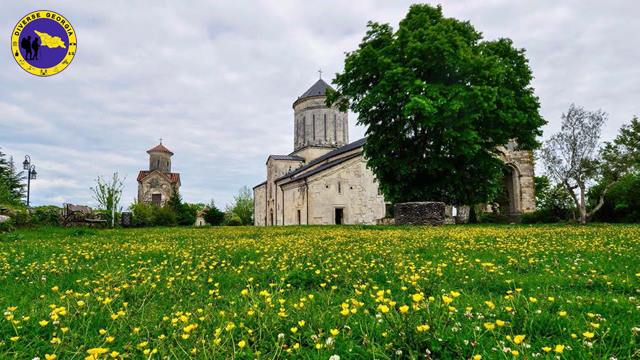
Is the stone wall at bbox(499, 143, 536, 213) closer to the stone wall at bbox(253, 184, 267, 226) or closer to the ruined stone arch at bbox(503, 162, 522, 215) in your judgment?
the ruined stone arch at bbox(503, 162, 522, 215)

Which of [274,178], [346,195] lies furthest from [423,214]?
[274,178]

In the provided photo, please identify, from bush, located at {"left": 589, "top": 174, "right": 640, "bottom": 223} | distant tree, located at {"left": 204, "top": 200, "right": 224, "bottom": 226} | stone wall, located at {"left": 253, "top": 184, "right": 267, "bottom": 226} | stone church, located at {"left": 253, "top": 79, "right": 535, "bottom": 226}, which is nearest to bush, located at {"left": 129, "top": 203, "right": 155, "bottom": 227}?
distant tree, located at {"left": 204, "top": 200, "right": 224, "bottom": 226}

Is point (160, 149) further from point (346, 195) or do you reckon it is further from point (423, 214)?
point (423, 214)

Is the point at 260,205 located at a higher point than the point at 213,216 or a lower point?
higher

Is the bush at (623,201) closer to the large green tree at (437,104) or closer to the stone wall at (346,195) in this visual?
the large green tree at (437,104)

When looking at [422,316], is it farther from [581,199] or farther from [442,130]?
[581,199]

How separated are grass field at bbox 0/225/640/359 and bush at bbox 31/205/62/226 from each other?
1944cm

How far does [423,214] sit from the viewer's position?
1891 cm

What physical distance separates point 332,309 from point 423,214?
16551 millimetres

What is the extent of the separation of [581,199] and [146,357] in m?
25.0

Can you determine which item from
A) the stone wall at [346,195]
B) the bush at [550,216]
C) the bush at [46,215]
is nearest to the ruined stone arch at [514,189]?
the bush at [550,216]

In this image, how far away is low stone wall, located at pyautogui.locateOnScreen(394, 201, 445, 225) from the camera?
1872 centimetres

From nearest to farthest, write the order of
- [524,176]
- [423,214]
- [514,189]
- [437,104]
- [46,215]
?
1. [437,104]
2. [423,214]
3. [46,215]
4. [524,176]
5. [514,189]

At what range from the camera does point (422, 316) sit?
271cm
